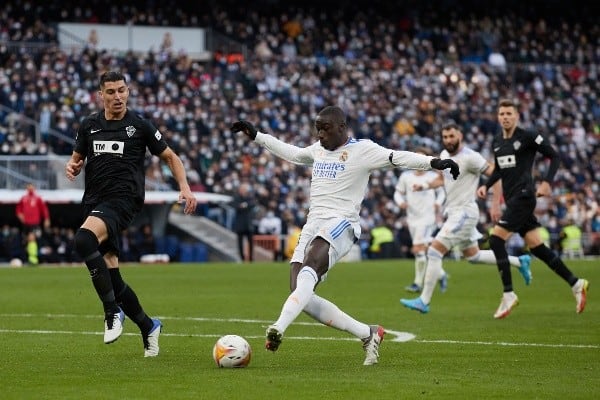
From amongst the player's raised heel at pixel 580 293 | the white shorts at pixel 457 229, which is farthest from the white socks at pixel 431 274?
the player's raised heel at pixel 580 293

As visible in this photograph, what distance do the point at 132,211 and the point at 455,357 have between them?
310 cm

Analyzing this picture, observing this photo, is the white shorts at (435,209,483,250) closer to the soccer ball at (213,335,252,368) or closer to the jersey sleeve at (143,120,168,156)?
the jersey sleeve at (143,120,168,156)

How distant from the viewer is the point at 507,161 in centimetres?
1652

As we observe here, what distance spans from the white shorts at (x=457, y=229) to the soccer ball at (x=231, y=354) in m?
7.47

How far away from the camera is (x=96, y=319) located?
16.0 m

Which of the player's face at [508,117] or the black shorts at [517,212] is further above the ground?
the player's face at [508,117]

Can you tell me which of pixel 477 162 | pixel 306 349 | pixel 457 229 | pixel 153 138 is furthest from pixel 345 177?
pixel 457 229

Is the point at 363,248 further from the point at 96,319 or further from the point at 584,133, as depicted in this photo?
the point at 96,319

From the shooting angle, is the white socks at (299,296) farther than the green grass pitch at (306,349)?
Yes

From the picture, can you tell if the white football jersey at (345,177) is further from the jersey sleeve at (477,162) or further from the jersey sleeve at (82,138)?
the jersey sleeve at (477,162)

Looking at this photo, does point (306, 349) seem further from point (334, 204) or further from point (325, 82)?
point (325, 82)

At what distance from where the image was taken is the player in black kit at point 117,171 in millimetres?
11219

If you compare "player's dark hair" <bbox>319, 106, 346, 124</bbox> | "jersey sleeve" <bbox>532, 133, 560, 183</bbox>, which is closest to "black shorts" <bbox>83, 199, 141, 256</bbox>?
"player's dark hair" <bbox>319, 106, 346, 124</bbox>

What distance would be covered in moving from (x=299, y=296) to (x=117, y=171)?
2.16 m
